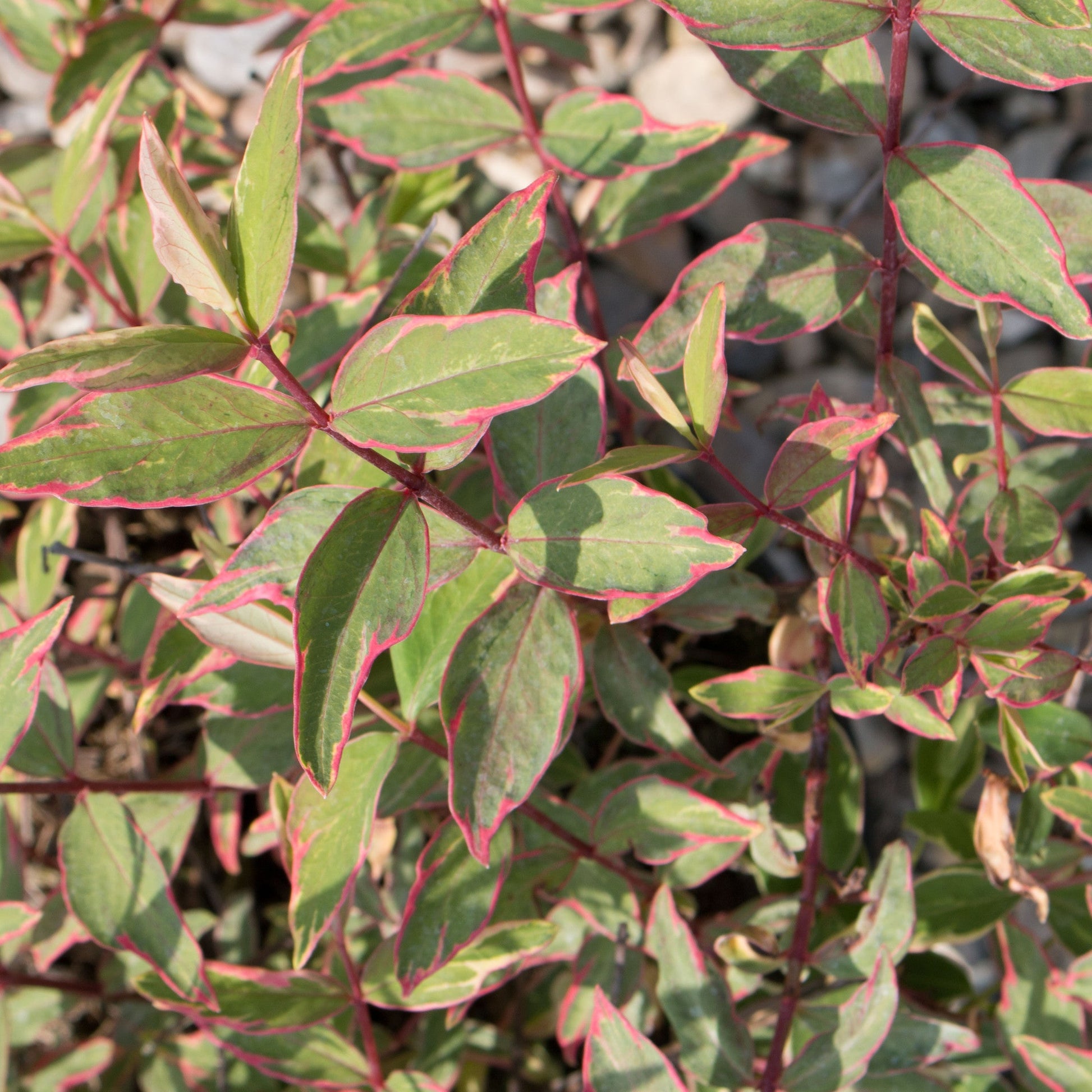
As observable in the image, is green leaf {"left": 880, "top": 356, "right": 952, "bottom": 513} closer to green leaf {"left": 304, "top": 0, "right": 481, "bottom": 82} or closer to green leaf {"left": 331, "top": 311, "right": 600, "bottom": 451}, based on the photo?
green leaf {"left": 331, "top": 311, "right": 600, "bottom": 451}

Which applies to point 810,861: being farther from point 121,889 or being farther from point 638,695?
point 121,889

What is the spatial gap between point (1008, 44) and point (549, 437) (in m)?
0.49

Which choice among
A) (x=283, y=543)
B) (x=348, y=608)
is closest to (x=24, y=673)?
(x=283, y=543)

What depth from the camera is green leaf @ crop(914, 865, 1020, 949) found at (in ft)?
4.07

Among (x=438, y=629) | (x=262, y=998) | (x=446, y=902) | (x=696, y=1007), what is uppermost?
(x=438, y=629)

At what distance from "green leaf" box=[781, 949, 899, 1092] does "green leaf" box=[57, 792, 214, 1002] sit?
2.09ft

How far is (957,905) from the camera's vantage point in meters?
1.26

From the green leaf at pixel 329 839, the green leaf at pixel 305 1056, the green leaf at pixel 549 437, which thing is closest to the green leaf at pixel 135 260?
the green leaf at pixel 549 437

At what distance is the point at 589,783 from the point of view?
50.9 inches

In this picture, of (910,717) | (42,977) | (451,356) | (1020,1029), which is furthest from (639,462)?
(42,977)

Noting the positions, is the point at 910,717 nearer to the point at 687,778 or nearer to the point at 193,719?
the point at 687,778

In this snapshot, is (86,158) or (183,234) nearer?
(183,234)

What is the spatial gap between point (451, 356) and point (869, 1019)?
2.62 ft

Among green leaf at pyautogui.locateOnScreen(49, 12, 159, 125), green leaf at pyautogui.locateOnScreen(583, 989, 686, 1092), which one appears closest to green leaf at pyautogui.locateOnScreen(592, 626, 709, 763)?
green leaf at pyautogui.locateOnScreen(583, 989, 686, 1092)
